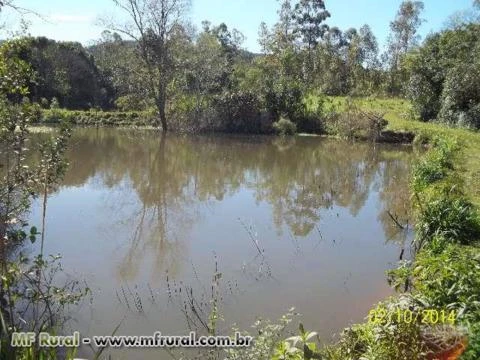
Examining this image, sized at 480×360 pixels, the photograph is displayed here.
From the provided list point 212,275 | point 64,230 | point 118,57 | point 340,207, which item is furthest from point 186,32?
point 212,275

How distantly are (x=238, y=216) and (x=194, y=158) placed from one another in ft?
24.8

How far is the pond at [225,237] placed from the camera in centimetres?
576

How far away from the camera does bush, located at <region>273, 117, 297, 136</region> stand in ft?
78.5

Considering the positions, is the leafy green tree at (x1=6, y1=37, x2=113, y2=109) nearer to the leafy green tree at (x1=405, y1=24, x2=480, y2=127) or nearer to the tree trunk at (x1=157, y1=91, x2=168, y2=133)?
the tree trunk at (x1=157, y1=91, x2=168, y2=133)

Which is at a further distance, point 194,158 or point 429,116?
point 429,116

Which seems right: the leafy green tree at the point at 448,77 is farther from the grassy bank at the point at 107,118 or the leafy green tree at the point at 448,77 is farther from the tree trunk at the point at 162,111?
the grassy bank at the point at 107,118

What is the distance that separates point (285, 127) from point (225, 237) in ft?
52.4

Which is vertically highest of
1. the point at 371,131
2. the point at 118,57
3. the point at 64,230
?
the point at 118,57

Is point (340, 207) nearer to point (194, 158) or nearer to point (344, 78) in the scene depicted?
point (194, 158)

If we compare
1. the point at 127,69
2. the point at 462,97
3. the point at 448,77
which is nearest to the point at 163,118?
the point at 127,69

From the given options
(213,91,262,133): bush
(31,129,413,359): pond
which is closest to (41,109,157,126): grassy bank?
(213,91,262,133): bush

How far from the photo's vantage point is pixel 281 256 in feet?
25.1

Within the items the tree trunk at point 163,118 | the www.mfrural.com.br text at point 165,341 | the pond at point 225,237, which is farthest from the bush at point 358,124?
the www.mfrural.com.br text at point 165,341
